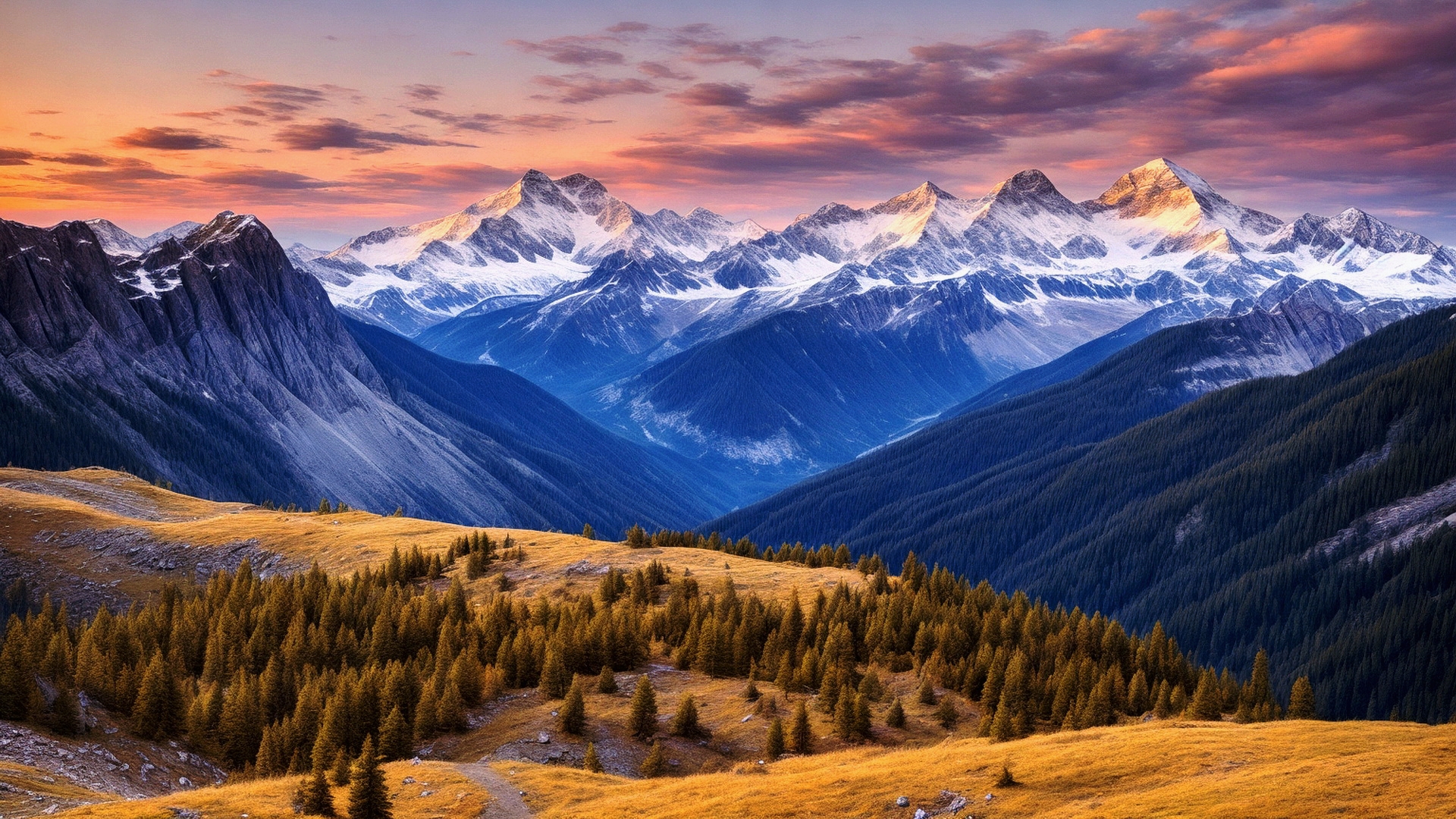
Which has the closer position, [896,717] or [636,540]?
[896,717]

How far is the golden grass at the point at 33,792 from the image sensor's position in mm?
47397

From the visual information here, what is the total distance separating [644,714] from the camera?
73.6 meters

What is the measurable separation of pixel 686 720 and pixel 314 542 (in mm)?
92679

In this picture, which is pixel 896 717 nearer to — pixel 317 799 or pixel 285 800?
pixel 317 799

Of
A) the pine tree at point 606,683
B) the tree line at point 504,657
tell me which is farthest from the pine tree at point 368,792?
the pine tree at point 606,683

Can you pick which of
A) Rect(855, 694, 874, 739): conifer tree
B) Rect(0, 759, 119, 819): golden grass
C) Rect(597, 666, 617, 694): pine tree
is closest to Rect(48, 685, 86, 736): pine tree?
Rect(0, 759, 119, 819): golden grass

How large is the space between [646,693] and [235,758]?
99.0 ft

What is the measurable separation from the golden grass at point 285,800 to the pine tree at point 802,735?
2210 centimetres

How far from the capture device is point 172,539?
146 m

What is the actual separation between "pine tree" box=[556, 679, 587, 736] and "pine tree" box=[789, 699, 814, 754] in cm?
1503

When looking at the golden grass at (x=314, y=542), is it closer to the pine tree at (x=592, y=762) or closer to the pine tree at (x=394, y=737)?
the pine tree at (x=394, y=737)

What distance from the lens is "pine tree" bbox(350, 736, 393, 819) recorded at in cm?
4978

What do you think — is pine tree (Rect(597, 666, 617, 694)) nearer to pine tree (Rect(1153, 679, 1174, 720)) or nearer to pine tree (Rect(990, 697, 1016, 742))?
pine tree (Rect(990, 697, 1016, 742))

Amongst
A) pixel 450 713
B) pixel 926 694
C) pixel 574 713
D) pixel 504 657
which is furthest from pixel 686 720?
pixel 504 657
